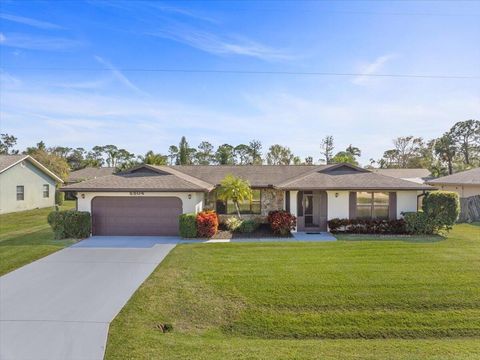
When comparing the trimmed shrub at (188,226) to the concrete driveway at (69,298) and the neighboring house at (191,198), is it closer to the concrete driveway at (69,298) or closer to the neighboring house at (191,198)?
the neighboring house at (191,198)

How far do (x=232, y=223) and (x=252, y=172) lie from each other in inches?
205

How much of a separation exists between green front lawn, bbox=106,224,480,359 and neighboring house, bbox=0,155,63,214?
20211 millimetres

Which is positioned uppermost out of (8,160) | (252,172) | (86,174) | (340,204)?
(8,160)

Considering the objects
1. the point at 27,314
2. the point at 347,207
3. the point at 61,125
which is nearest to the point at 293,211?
the point at 347,207

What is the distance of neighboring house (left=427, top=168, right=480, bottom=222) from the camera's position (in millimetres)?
19500

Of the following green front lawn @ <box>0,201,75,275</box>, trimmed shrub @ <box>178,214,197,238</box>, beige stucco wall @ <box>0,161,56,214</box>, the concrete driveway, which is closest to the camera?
the concrete driveway

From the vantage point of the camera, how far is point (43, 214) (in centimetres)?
2298

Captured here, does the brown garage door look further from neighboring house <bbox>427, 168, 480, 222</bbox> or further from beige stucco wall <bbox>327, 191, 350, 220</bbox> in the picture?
neighboring house <bbox>427, 168, 480, 222</bbox>

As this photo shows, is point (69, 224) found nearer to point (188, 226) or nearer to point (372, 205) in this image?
point (188, 226)

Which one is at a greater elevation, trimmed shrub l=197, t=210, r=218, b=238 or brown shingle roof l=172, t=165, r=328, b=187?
brown shingle roof l=172, t=165, r=328, b=187

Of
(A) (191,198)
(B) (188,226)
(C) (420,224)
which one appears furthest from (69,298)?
(C) (420,224)

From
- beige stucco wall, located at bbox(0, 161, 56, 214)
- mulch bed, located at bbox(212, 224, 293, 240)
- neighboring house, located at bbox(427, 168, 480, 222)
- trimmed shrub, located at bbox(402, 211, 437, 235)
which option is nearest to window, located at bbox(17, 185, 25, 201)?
beige stucco wall, located at bbox(0, 161, 56, 214)

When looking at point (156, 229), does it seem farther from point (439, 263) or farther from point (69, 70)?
point (439, 263)

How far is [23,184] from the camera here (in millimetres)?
25031
